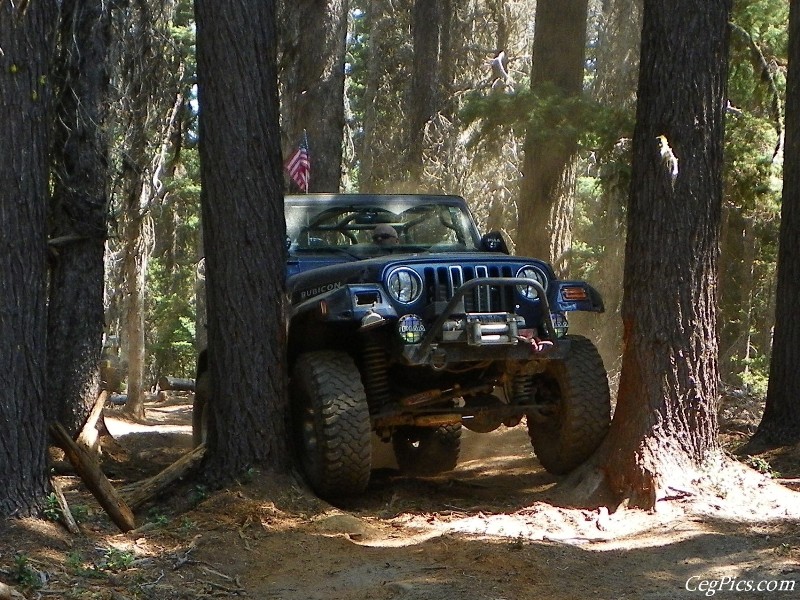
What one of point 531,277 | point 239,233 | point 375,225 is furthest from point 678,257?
point 239,233

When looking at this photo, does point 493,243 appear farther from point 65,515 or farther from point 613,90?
point 613,90

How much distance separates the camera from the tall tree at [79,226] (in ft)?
31.9

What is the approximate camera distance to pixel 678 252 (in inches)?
282

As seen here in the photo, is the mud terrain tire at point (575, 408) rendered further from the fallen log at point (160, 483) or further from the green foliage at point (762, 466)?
the fallen log at point (160, 483)

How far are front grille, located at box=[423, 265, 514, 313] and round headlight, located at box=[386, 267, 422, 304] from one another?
0.24 feet

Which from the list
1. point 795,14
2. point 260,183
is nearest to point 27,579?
point 260,183

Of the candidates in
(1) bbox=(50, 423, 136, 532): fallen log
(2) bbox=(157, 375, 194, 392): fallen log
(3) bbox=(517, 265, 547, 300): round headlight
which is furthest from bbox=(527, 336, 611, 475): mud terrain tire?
(2) bbox=(157, 375, 194, 392): fallen log

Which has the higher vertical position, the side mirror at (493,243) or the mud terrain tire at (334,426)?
the side mirror at (493,243)

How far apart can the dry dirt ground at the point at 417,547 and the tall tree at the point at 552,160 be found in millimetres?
5306

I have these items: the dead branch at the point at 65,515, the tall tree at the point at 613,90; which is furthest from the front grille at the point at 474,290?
the tall tree at the point at 613,90

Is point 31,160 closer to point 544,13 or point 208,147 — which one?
point 208,147

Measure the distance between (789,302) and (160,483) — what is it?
5559mm

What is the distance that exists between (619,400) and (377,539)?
2177mm

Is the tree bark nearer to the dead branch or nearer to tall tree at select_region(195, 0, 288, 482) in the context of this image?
tall tree at select_region(195, 0, 288, 482)
